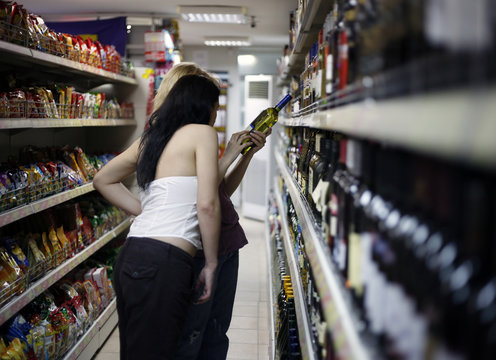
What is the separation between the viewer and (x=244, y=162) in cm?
249

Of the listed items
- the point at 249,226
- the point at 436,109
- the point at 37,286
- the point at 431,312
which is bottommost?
the point at 249,226

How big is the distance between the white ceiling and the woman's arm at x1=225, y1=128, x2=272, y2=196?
3.60m

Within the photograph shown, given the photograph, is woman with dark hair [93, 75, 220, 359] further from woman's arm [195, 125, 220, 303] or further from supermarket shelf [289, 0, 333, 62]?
supermarket shelf [289, 0, 333, 62]

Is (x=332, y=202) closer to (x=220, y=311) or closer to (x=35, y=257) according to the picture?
(x=220, y=311)

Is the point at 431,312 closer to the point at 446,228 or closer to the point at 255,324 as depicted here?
the point at 446,228

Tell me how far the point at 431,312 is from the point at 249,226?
7.63 m

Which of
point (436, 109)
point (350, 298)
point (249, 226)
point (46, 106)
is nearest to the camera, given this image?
point (436, 109)

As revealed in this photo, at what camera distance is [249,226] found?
27.0 ft

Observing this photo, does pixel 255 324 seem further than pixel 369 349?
Yes

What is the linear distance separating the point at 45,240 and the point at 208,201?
1455 mm

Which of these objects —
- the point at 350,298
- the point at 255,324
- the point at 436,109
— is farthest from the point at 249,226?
the point at 436,109

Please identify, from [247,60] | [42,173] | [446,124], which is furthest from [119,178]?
[247,60]

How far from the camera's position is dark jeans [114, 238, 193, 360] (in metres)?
1.84

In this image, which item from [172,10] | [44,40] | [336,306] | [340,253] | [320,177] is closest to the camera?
[336,306]
